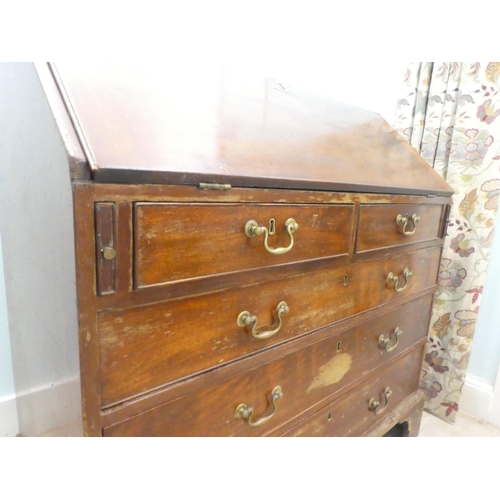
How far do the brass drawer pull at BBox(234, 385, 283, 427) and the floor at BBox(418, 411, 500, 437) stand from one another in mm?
1029

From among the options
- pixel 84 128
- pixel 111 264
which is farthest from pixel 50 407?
pixel 84 128

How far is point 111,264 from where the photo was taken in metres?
0.42

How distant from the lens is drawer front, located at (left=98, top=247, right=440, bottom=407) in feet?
1.47

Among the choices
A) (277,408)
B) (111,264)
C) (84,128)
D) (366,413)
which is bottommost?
(366,413)

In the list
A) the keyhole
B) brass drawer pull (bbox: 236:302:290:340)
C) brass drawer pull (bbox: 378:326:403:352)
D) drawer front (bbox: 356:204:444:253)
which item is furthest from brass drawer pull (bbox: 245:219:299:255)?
brass drawer pull (bbox: 378:326:403:352)

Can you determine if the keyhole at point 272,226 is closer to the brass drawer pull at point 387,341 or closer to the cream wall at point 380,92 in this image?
the brass drawer pull at point 387,341

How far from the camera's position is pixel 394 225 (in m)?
0.83

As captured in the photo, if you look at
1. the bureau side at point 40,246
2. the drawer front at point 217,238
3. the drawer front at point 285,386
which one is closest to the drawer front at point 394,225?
the drawer front at point 217,238

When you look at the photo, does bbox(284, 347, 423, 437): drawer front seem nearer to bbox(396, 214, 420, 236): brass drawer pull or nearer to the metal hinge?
bbox(396, 214, 420, 236): brass drawer pull

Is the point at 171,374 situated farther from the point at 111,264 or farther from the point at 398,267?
the point at 398,267

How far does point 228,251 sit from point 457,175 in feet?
3.97

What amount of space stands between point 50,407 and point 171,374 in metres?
0.30

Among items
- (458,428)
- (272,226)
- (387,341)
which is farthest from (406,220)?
(458,428)

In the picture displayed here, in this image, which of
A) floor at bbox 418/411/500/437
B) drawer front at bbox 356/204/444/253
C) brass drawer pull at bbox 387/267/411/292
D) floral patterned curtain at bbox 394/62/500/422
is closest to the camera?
drawer front at bbox 356/204/444/253
